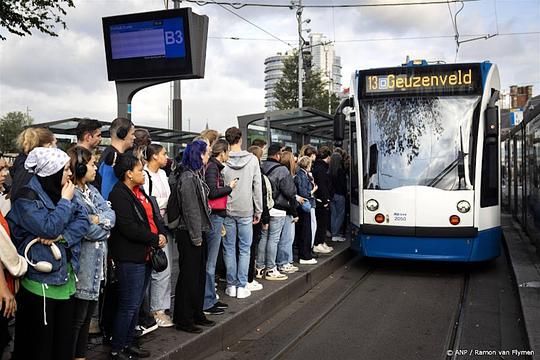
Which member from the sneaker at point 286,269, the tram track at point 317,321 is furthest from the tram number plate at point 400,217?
the sneaker at point 286,269

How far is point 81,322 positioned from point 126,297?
56 cm

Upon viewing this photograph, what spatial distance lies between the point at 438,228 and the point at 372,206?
109 centimetres

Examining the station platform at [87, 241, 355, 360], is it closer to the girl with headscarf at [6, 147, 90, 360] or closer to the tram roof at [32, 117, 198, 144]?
the girl with headscarf at [6, 147, 90, 360]

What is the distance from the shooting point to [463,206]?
885 centimetres

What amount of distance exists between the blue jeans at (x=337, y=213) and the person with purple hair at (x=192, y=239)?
21.9 feet

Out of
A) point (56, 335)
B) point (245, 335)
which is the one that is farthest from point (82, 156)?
point (245, 335)

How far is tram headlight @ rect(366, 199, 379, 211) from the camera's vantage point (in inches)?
366

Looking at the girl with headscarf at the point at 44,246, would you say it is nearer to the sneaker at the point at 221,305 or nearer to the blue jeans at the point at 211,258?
the blue jeans at the point at 211,258

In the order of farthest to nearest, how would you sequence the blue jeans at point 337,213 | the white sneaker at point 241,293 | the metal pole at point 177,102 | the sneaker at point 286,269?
the metal pole at point 177,102 < the blue jeans at point 337,213 < the sneaker at point 286,269 < the white sneaker at point 241,293

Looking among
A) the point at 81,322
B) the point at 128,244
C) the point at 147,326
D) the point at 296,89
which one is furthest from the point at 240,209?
the point at 296,89

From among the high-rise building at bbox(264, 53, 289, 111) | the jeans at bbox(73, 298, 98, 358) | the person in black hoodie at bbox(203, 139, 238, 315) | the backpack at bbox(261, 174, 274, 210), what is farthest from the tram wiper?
the high-rise building at bbox(264, 53, 289, 111)

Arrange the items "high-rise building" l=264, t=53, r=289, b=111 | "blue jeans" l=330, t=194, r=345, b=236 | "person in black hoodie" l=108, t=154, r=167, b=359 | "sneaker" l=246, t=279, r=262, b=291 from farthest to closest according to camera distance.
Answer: "high-rise building" l=264, t=53, r=289, b=111
"blue jeans" l=330, t=194, r=345, b=236
"sneaker" l=246, t=279, r=262, b=291
"person in black hoodie" l=108, t=154, r=167, b=359

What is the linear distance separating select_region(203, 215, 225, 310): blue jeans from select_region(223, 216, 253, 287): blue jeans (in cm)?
55

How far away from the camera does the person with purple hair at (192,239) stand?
5562mm
